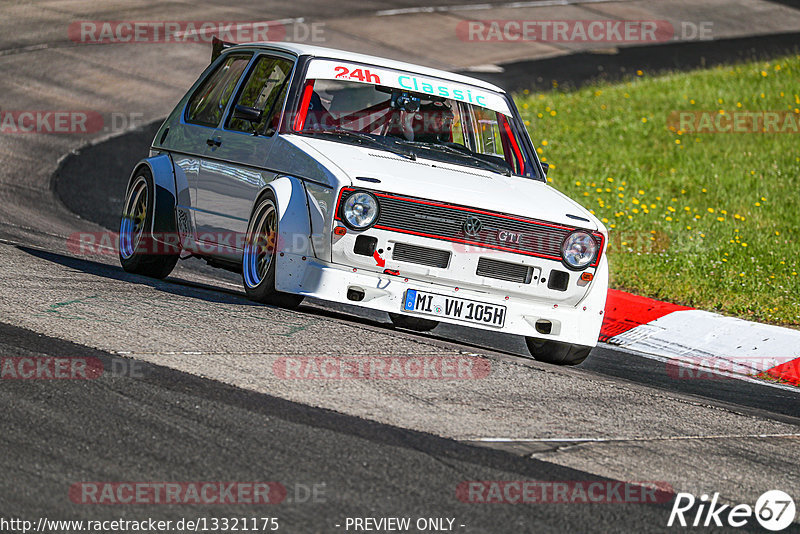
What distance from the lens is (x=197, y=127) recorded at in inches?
353

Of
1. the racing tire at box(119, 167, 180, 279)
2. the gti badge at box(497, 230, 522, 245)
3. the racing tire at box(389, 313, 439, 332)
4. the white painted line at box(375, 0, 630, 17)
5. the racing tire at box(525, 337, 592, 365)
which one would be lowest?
the racing tire at box(389, 313, 439, 332)

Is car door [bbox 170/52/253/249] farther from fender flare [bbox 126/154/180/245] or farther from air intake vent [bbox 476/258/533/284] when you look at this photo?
air intake vent [bbox 476/258/533/284]

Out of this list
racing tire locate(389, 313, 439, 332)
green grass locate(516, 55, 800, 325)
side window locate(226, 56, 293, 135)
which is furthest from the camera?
green grass locate(516, 55, 800, 325)

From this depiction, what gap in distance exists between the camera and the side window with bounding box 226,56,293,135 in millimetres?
8336

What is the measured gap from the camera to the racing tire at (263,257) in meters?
7.57

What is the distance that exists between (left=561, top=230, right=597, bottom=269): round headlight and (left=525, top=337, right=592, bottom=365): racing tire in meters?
0.63

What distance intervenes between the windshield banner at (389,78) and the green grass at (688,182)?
11.0 ft

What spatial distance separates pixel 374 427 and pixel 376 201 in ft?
6.74

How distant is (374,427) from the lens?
5477 millimetres

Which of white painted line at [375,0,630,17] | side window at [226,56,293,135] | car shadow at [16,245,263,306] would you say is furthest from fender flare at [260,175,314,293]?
white painted line at [375,0,630,17]

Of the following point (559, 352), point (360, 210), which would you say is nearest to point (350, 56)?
point (360, 210)

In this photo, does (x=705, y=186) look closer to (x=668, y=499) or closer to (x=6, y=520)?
(x=668, y=499)

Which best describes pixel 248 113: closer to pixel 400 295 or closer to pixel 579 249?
pixel 400 295

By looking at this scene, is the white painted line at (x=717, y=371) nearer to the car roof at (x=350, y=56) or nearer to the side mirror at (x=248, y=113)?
the car roof at (x=350, y=56)
